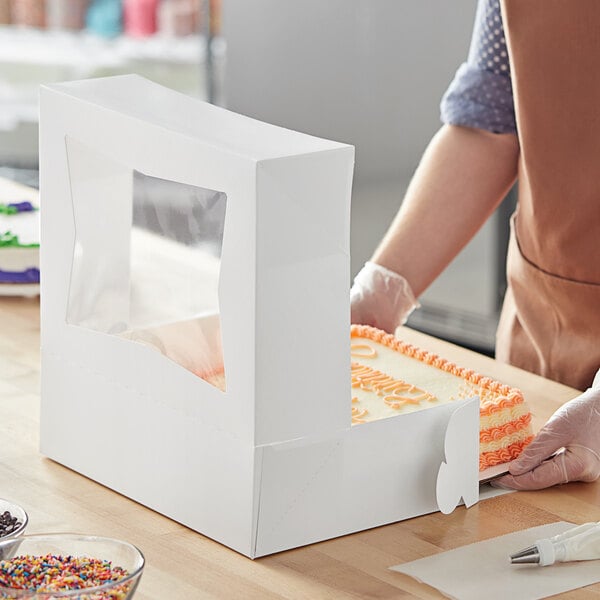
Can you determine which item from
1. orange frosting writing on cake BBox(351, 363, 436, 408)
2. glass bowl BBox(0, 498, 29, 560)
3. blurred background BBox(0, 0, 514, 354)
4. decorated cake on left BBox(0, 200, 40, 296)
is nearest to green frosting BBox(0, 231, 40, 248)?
decorated cake on left BBox(0, 200, 40, 296)

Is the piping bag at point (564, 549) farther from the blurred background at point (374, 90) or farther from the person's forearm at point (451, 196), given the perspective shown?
the blurred background at point (374, 90)

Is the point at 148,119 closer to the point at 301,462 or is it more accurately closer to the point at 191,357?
the point at 191,357

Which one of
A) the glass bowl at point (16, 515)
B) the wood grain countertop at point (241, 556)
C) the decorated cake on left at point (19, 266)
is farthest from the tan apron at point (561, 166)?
the glass bowl at point (16, 515)

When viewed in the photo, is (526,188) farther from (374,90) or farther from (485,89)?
(374,90)

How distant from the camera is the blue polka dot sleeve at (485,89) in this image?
5.97ft

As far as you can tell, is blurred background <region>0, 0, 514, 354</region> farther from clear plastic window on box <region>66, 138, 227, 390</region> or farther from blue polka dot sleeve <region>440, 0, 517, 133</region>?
clear plastic window on box <region>66, 138, 227, 390</region>

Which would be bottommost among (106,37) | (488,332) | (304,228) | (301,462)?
(488,332)

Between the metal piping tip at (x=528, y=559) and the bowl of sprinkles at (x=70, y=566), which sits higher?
the bowl of sprinkles at (x=70, y=566)

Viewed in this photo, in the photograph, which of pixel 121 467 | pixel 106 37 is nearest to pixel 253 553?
pixel 121 467

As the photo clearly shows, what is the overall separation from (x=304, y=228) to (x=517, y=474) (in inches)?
16.3

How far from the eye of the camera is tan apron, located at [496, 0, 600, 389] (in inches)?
65.6

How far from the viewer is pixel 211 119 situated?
1119 mm

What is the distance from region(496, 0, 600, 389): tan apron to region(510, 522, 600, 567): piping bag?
0.64 metres

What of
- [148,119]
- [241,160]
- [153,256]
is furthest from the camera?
[153,256]
